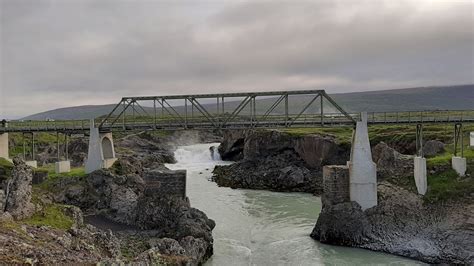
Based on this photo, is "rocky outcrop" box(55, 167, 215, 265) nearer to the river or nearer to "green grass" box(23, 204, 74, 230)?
the river

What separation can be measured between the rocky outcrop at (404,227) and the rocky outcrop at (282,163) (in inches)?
964

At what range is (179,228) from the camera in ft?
120

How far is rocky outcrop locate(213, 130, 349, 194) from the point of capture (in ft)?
226

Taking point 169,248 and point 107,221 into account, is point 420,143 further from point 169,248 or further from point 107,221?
point 107,221

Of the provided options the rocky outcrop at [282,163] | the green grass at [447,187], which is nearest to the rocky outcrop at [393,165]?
the green grass at [447,187]

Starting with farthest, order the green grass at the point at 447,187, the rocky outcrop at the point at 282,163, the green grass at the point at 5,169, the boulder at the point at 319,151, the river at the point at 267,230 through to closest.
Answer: the boulder at the point at 319,151 < the rocky outcrop at the point at 282,163 < the green grass at the point at 5,169 < the green grass at the point at 447,187 < the river at the point at 267,230

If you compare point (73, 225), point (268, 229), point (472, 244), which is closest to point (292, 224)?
point (268, 229)

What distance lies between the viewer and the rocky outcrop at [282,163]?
2707 inches

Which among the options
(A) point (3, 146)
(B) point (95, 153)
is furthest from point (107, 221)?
(A) point (3, 146)

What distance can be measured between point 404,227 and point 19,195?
28.5m

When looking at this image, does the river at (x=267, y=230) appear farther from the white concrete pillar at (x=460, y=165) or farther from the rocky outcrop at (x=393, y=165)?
the white concrete pillar at (x=460, y=165)

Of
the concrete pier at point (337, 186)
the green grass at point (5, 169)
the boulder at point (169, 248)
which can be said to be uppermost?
the green grass at point (5, 169)

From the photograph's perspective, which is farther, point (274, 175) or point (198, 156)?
point (198, 156)

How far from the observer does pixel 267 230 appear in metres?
43.1
